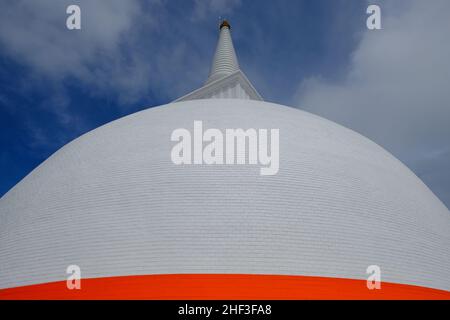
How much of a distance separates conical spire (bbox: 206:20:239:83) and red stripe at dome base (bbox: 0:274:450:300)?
12.2 meters

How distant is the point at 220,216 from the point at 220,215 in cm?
2

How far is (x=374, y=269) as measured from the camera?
20.9 feet

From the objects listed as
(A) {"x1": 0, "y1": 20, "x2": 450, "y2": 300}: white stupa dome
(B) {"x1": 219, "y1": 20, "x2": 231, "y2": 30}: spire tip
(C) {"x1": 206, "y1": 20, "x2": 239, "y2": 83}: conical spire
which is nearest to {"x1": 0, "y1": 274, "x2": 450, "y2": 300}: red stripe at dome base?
(A) {"x1": 0, "y1": 20, "x2": 450, "y2": 300}: white stupa dome

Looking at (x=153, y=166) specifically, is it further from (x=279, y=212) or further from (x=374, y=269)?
(x=374, y=269)

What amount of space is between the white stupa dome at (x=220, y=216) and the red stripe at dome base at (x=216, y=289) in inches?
6.8

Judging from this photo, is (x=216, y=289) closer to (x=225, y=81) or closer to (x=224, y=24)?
(x=225, y=81)

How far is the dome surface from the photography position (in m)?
6.18

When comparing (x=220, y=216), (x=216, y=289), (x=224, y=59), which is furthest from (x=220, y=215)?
(x=224, y=59)

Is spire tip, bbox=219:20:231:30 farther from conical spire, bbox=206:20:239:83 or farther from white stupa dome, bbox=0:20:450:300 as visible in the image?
white stupa dome, bbox=0:20:450:300

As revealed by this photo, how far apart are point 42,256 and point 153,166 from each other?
9.76 feet

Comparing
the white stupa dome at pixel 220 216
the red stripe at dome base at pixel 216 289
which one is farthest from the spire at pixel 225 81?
the red stripe at dome base at pixel 216 289

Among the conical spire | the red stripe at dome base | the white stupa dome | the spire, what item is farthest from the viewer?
the conical spire

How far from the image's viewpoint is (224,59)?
17.3 metres
